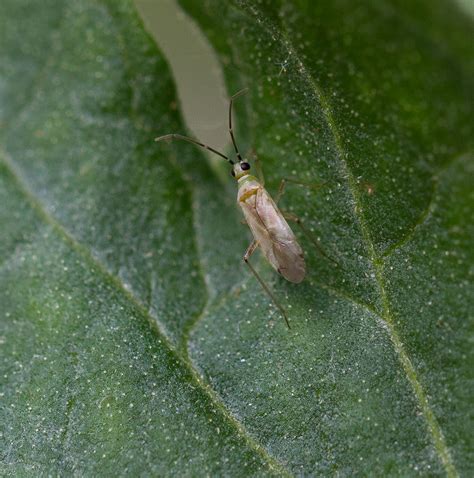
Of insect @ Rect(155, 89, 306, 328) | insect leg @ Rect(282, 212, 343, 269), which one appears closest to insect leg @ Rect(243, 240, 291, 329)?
insect @ Rect(155, 89, 306, 328)

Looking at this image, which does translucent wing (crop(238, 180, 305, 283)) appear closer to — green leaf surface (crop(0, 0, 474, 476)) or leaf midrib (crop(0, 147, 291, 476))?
green leaf surface (crop(0, 0, 474, 476))

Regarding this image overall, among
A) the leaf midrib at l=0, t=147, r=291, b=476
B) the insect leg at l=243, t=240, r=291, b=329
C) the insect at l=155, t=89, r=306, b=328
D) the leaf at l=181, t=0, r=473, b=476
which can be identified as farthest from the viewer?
the insect at l=155, t=89, r=306, b=328

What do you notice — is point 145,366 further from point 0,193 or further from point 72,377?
point 0,193

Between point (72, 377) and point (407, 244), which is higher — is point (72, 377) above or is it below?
above

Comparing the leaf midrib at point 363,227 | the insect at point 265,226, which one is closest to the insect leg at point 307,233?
the insect at point 265,226

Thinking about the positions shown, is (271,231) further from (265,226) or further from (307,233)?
(307,233)

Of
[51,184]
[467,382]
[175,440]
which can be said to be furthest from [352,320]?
[51,184]

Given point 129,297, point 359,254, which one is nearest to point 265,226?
point 359,254
